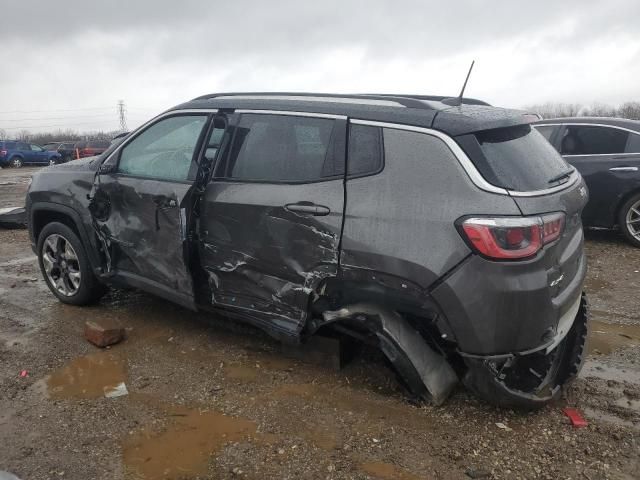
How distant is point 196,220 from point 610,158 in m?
5.70

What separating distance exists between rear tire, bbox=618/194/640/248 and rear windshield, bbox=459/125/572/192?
4315 millimetres

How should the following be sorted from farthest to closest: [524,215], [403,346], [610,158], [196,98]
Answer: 1. [610,158]
2. [196,98]
3. [403,346]
4. [524,215]

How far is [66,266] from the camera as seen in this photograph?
192 inches

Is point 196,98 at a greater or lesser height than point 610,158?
greater

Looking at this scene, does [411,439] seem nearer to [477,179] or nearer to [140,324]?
[477,179]

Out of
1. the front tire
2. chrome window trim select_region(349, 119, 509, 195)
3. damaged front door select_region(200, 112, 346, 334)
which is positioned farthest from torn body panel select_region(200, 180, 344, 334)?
the front tire

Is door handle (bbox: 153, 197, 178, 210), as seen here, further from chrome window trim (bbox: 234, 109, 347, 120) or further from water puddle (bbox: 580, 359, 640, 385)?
water puddle (bbox: 580, 359, 640, 385)

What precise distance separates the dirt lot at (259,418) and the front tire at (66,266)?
0.44m

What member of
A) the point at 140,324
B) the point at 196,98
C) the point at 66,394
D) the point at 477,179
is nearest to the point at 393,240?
the point at 477,179

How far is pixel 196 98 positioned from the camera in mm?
4070

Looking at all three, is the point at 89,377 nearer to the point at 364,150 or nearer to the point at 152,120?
the point at 152,120

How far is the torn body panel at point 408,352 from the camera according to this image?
10.2 ft

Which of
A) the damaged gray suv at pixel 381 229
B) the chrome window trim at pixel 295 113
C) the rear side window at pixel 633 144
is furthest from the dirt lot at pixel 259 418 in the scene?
the rear side window at pixel 633 144

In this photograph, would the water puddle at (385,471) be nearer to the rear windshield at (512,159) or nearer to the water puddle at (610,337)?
the rear windshield at (512,159)
